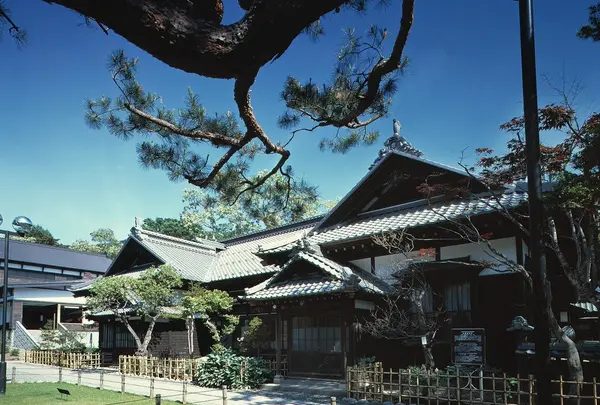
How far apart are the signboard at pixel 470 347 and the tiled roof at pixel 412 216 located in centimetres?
342

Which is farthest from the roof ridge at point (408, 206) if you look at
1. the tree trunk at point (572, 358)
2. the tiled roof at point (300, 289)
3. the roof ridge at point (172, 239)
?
the roof ridge at point (172, 239)

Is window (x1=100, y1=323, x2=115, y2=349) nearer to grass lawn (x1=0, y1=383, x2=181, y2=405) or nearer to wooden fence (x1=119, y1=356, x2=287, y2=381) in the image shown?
wooden fence (x1=119, y1=356, x2=287, y2=381)

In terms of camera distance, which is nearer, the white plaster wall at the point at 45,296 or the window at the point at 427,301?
the window at the point at 427,301

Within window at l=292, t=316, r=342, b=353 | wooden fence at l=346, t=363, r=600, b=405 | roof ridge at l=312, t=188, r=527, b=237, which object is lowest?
wooden fence at l=346, t=363, r=600, b=405

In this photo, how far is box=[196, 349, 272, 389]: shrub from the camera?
18.3 m

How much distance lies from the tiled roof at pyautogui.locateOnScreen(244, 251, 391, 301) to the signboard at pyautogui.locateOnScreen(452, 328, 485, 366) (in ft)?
9.24

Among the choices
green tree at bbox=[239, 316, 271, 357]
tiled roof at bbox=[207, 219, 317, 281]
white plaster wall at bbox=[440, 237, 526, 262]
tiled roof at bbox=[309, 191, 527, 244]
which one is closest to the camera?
tiled roof at bbox=[309, 191, 527, 244]

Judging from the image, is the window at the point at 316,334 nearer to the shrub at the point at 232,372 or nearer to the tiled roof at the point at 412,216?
the shrub at the point at 232,372

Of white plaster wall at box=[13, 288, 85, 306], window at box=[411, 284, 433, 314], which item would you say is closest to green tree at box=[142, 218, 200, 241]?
white plaster wall at box=[13, 288, 85, 306]

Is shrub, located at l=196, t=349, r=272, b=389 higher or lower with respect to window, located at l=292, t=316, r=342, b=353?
lower

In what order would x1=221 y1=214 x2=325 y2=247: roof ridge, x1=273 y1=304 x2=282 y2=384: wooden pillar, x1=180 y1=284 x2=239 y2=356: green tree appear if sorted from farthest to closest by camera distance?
x1=221 y1=214 x2=325 y2=247: roof ridge, x1=180 y1=284 x2=239 y2=356: green tree, x1=273 y1=304 x2=282 y2=384: wooden pillar

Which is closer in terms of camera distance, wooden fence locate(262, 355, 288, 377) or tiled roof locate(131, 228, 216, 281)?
wooden fence locate(262, 355, 288, 377)

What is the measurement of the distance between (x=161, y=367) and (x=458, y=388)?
44.5 ft

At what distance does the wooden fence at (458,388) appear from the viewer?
1160 cm
